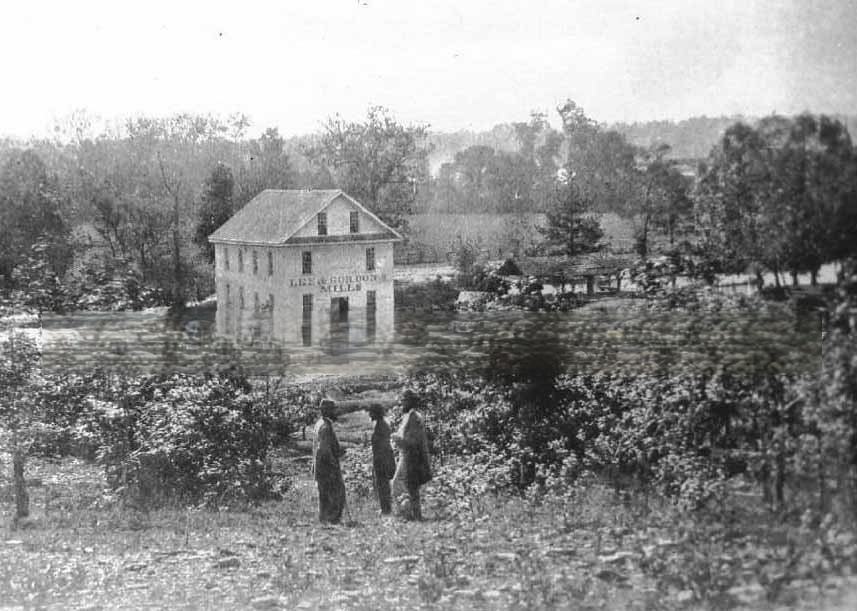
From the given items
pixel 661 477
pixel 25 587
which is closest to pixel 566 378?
pixel 661 477

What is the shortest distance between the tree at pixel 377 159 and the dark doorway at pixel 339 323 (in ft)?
1.61

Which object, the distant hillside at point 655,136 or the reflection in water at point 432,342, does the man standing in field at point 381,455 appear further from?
the distant hillside at point 655,136

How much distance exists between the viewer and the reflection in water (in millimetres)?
4648

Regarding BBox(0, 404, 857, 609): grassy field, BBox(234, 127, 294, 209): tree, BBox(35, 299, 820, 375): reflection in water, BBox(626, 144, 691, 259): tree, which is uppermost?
BBox(234, 127, 294, 209): tree

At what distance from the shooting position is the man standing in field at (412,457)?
5.09 meters

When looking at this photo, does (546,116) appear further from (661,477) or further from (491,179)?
(661,477)

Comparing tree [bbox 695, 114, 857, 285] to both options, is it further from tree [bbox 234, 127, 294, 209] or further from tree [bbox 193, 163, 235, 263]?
tree [bbox 193, 163, 235, 263]

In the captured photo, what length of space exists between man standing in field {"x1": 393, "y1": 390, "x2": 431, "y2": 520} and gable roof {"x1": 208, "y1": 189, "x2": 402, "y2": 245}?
3.31 ft

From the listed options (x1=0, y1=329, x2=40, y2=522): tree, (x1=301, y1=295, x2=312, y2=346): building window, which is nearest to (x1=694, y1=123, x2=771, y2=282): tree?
(x1=301, y1=295, x2=312, y2=346): building window

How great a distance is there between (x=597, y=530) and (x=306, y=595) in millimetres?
1480

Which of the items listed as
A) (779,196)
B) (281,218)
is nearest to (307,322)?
(281,218)

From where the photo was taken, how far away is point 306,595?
461 centimetres

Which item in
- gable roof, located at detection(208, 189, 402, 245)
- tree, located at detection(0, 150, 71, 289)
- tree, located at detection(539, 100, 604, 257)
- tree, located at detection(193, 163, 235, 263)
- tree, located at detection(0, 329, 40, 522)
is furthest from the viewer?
tree, located at detection(0, 329, 40, 522)

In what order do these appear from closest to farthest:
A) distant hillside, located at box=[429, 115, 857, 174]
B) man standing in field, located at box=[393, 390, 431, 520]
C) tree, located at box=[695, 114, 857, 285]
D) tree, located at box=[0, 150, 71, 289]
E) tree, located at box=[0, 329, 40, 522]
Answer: tree, located at box=[695, 114, 857, 285], distant hillside, located at box=[429, 115, 857, 174], man standing in field, located at box=[393, 390, 431, 520], tree, located at box=[0, 150, 71, 289], tree, located at box=[0, 329, 40, 522]
